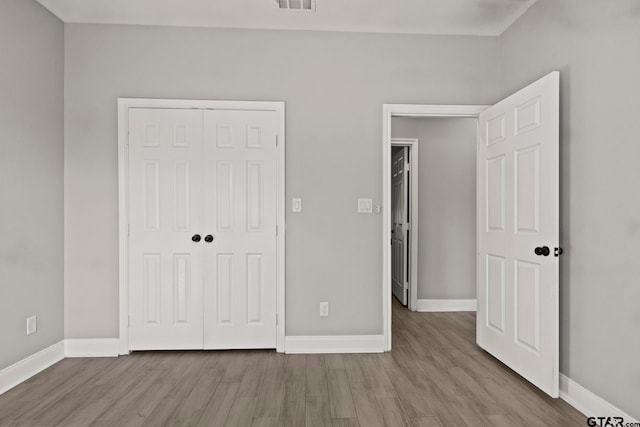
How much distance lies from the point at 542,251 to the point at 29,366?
12.3ft

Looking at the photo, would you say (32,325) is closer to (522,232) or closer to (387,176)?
(387,176)

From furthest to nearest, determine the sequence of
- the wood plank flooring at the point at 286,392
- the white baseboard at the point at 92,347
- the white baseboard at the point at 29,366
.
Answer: the white baseboard at the point at 92,347, the white baseboard at the point at 29,366, the wood plank flooring at the point at 286,392

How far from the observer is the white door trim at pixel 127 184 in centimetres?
328

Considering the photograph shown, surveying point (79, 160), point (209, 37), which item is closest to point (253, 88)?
point (209, 37)

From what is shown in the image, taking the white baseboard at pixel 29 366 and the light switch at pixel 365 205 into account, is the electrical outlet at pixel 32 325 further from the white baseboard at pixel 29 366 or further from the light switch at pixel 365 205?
the light switch at pixel 365 205

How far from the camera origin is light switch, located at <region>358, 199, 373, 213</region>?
339 cm

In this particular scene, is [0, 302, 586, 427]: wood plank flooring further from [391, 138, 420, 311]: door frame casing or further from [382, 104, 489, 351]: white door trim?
[391, 138, 420, 311]: door frame casing

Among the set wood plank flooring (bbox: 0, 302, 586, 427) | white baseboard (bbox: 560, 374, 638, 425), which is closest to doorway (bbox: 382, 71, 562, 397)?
white baseboard (bbox: 560, 374, 638, 425)

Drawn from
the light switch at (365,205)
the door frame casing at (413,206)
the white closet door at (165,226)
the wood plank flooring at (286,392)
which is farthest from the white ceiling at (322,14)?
the wood plank flooring at (286,392)

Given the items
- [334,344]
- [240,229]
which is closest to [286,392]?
[334,344]

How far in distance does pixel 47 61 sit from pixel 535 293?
161 inches

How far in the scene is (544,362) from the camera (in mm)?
2508

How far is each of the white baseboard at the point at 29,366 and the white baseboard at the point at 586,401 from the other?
3.74 metres

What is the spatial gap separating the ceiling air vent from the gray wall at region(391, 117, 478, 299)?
2140 millimetres
